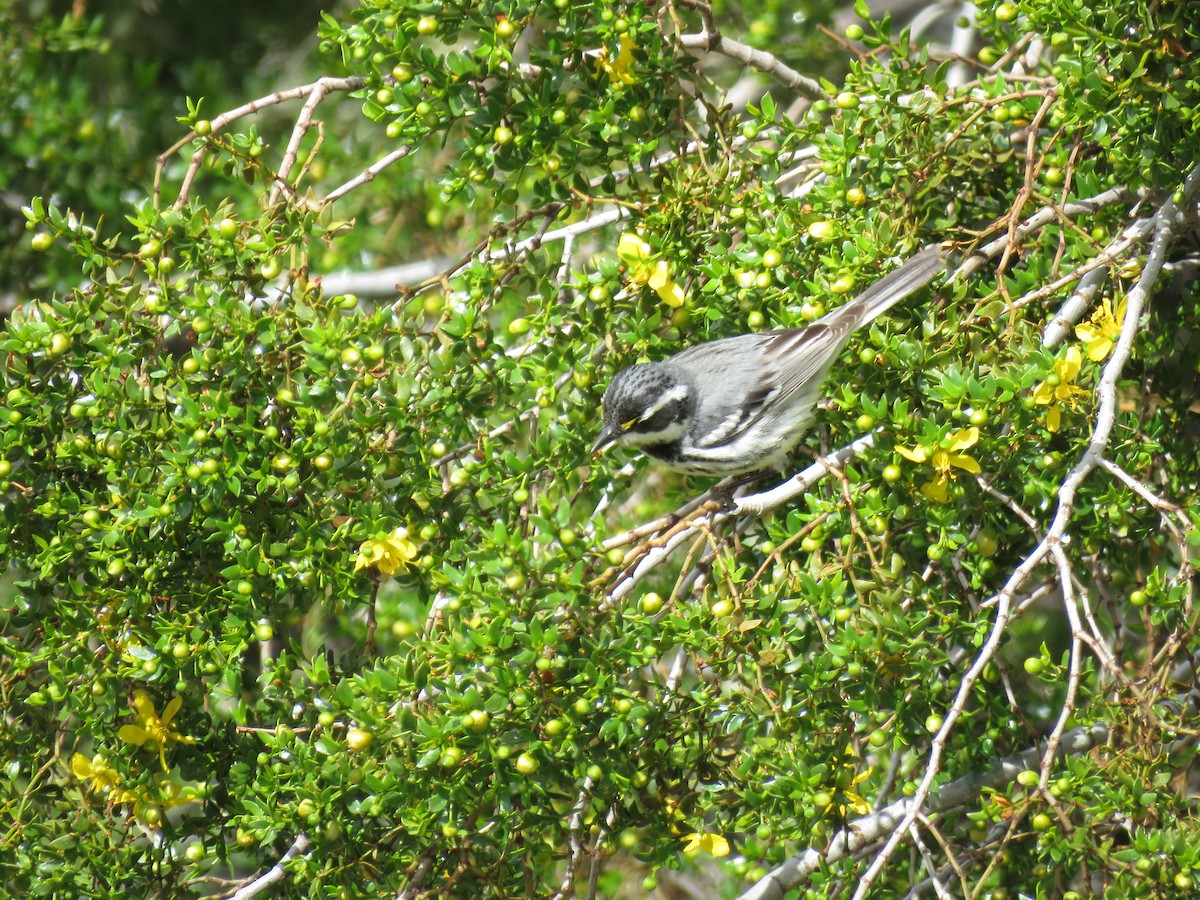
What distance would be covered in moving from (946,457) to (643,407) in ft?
3.83

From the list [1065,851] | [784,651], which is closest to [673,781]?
[784,651]

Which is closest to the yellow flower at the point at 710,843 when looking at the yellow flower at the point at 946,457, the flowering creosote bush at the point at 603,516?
the flowering creosote bush at the point at 603,516

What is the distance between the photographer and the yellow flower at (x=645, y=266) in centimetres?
365

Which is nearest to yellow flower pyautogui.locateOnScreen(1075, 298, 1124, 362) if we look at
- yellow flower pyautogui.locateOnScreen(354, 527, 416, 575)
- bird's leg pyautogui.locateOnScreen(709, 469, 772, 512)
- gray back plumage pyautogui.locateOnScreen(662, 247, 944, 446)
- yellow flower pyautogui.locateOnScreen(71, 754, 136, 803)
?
gray back plumage pyautogui.locateOnScreen(662, 247, 944, 446)

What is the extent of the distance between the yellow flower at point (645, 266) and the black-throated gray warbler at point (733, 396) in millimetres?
304

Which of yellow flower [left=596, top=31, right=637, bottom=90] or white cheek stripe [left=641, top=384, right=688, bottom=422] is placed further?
white cheek stripe [left=641, top=384, right=688, bottom=422]

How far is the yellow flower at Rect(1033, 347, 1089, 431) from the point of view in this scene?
3016mm

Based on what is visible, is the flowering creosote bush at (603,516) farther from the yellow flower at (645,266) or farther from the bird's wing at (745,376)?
the bird's wing at (745,376)

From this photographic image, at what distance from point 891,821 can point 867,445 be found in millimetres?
1215

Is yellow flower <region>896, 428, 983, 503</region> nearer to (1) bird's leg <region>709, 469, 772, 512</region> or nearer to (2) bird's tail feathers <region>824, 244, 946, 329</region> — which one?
(2) bird's tail feathers <region>824, 244, 946, 329</region>

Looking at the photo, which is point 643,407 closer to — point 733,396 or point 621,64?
point 733,396

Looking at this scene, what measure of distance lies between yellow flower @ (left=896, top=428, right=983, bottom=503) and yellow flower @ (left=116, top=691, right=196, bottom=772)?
86.4 inches

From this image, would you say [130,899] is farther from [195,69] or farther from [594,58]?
[195,69]

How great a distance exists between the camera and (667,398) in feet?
14.0
